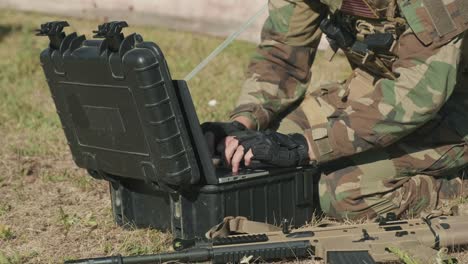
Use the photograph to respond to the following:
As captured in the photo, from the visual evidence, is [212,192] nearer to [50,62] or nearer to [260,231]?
[260,231]

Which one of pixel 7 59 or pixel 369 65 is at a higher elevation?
pixel 369 65

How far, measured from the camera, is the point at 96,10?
9.81m

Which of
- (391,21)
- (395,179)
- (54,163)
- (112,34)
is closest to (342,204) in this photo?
(395,179)

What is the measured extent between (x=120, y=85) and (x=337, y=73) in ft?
13.3

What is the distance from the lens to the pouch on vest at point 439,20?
3473 mm

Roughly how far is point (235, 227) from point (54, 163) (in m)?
1.90

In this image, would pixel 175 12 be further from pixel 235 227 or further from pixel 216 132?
pixel 235 227

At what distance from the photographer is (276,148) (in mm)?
3496

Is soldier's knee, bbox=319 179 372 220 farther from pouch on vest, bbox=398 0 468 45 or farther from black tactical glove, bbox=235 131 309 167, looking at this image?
pouch on vest, bbox=398 0 468 45

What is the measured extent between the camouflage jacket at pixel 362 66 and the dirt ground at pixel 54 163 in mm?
635

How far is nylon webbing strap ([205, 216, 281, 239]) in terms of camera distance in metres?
3.38

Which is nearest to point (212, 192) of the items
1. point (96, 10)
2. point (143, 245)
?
point (143, 245)

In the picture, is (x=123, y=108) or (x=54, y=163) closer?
(x=123, y=108)

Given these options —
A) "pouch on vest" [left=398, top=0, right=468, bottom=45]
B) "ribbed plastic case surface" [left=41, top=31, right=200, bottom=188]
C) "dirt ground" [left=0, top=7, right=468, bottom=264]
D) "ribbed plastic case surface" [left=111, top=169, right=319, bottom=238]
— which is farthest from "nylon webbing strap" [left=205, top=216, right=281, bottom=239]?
"pouch on vest" [left=398, top=0, right=468, bottom=45]
